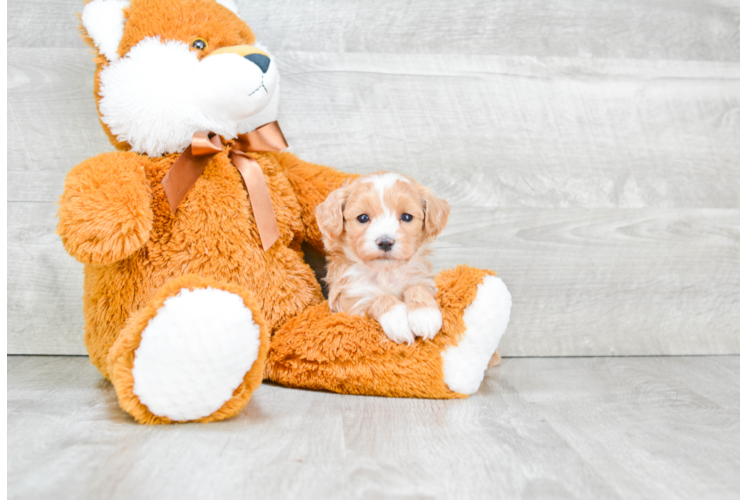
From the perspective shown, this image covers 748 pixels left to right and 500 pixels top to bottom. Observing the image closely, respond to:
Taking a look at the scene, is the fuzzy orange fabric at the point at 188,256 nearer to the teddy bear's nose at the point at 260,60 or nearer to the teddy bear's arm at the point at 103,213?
the teddy bear's arm at the point at 103,213

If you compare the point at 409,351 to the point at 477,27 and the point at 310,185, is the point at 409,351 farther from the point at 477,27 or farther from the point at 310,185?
the point at 477,27

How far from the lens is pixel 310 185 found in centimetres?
Answer: 163

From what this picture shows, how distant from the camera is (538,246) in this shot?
1907mm

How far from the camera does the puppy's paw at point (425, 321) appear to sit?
53.2 inches

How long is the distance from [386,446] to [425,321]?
1.08 feet

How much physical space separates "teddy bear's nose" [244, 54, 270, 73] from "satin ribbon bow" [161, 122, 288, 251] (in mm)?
164

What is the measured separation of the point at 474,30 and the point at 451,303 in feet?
3.10

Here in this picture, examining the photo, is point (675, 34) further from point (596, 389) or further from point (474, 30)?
point (596, 389)

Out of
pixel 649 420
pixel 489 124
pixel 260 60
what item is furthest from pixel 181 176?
pixel 649 420

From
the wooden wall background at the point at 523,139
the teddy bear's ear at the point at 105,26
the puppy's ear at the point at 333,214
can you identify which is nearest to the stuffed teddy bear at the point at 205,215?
the teddy bear's ear at the point at 105,26

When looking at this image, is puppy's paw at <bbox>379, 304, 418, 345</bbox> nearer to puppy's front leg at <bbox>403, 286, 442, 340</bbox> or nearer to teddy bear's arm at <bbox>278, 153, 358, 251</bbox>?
puppy's front leg at <bbox>403, 286, 442, 340</bbox>

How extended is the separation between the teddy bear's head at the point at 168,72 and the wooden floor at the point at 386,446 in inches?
25.4

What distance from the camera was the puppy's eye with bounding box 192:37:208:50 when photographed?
4.59ft

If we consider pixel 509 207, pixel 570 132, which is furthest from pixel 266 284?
pixel 570 132
